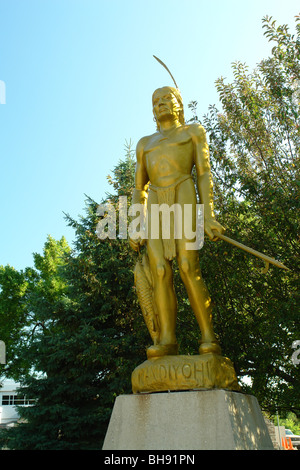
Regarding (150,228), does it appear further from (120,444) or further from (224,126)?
(224,126)

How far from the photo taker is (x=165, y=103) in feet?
17.3

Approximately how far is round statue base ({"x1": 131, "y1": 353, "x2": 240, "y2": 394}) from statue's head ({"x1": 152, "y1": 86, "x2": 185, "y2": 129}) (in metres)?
2.70

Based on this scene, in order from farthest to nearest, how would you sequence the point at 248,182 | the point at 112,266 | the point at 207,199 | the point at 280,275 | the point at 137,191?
the point at 112,266 → the point at 280,275 → the point at 248,182 → the point at 137,191 → the point at 207,199

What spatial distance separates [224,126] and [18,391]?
8527mm

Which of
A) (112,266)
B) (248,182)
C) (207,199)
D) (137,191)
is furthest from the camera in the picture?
(112,266)

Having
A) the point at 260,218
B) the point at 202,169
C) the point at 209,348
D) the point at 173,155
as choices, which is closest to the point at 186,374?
the point at 209,348

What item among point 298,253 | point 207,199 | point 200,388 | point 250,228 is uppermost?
point 250,228

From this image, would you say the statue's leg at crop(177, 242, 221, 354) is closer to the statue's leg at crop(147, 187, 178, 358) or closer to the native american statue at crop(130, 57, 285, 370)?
the native american statue at crop(130, 57, 285, 370)

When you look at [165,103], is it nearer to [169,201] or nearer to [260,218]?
[169,201]

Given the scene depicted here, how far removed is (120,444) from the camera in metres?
4.19

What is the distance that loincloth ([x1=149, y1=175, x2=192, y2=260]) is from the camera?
4790 mm

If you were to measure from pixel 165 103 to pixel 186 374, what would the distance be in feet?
9.71

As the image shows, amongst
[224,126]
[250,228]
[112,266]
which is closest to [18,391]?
[112,266]

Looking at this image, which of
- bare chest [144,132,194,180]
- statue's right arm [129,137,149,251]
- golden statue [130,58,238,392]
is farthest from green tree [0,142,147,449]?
bare chest [144,132,194,180]
